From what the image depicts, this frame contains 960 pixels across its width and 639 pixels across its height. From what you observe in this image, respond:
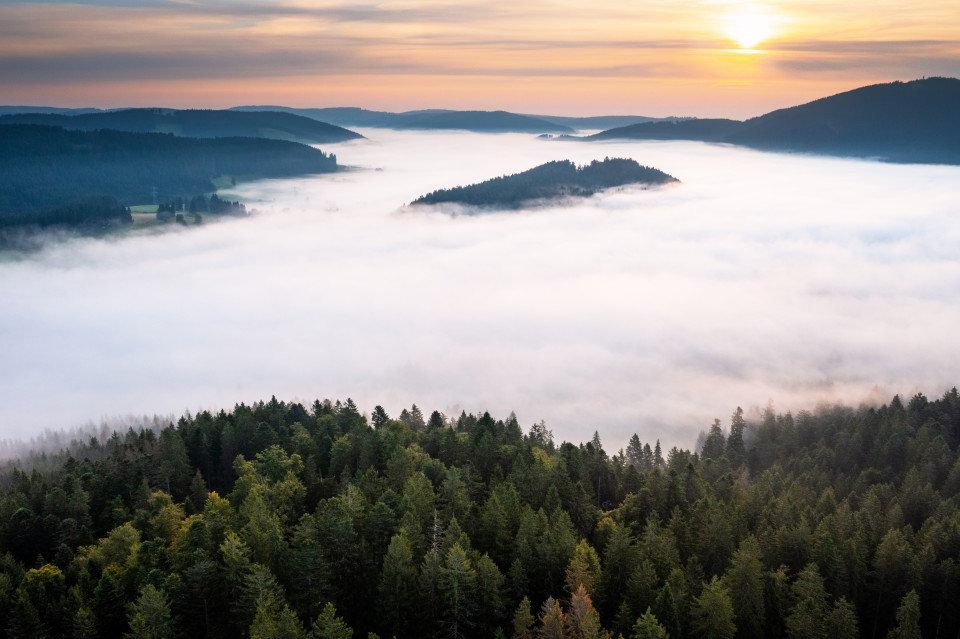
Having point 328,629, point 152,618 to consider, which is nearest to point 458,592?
point 328,629

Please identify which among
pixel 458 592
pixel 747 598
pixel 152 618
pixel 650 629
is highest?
pixel 650 629

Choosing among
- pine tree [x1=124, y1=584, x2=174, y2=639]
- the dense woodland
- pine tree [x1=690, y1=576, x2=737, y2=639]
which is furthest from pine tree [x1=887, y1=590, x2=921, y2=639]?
pine tree [x1=124, y1=584, x2=174, y2=639]

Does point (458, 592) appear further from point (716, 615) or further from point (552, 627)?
point (716, 615)

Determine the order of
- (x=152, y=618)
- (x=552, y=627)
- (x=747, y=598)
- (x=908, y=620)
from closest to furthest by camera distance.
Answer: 1. (x=552, y=627)
2. (x=152, y=618)
3. (x=908, y=620)
4. (x=747, y=598)

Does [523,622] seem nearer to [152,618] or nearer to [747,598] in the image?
[747,598]

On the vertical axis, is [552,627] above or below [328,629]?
below

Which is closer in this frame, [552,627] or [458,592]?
[552,627]

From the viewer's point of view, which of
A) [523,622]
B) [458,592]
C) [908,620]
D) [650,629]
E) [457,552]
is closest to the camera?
[650,629]

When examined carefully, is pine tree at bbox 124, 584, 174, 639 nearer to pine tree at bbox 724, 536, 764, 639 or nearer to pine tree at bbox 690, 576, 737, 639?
pine tree at bbox 690, 576, 737, 639

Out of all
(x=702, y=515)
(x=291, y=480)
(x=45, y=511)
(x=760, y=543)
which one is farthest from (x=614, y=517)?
(x=45, y=511)
